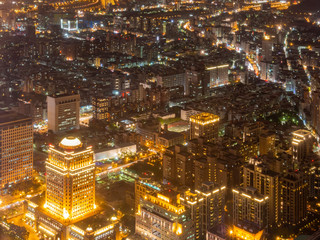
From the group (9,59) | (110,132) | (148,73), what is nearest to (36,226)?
(110,132)

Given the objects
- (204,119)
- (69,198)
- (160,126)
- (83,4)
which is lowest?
(160,126)

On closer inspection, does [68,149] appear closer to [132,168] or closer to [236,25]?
Result: [132,168]

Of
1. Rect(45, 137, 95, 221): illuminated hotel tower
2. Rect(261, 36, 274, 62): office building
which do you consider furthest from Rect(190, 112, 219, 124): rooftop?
Rect(261, 36, 274, 62): office building

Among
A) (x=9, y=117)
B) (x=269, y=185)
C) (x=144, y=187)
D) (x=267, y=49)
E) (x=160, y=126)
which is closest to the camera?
(x=144, y=187)

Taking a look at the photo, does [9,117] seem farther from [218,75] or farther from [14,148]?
[218,75]

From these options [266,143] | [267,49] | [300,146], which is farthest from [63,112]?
[267,49]
